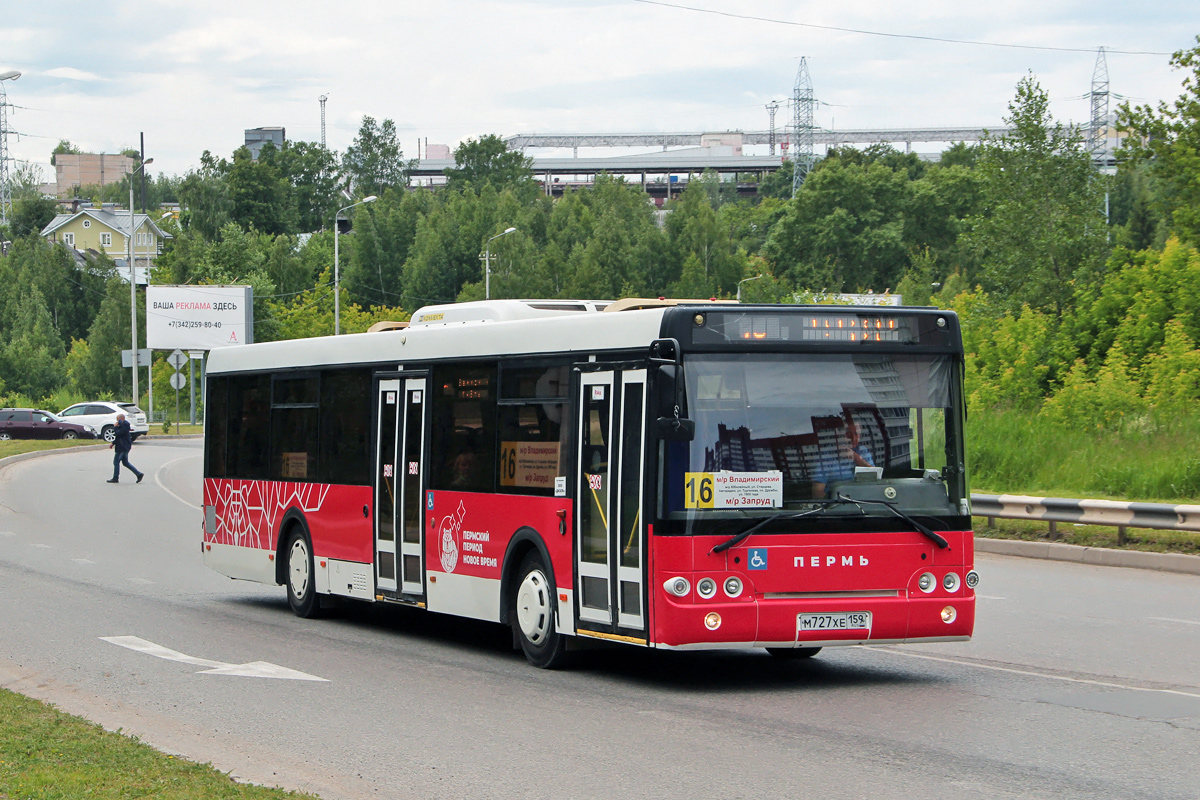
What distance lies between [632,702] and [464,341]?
3826 millimetres

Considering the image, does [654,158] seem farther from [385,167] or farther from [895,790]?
[895,790]

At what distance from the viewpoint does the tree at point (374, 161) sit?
148 meters

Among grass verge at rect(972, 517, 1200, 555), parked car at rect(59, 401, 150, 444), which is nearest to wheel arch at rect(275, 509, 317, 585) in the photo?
grass verge at rect(972, 517, 1200, 555)

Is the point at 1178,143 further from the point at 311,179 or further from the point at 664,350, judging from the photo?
the point at 311,179

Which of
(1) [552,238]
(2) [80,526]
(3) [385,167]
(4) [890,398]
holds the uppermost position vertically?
(3) [385,167]

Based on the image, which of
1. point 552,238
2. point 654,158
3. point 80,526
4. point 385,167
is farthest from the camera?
point 654,158

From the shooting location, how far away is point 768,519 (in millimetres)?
9625

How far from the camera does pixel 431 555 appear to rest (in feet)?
40.9

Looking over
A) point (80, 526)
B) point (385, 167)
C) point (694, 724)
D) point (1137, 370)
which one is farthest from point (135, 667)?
point (385, 167)

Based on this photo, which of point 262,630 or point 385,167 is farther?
point 385,167

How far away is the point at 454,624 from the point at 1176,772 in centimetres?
832

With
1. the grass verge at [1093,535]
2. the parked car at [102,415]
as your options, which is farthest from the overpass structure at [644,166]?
the grass verge at [1093,535]

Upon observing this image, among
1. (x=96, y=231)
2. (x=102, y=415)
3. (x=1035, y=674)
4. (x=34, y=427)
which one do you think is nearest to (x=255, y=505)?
(x=1035, y=674)

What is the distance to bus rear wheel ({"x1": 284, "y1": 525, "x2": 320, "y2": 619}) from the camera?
14.8 metres
